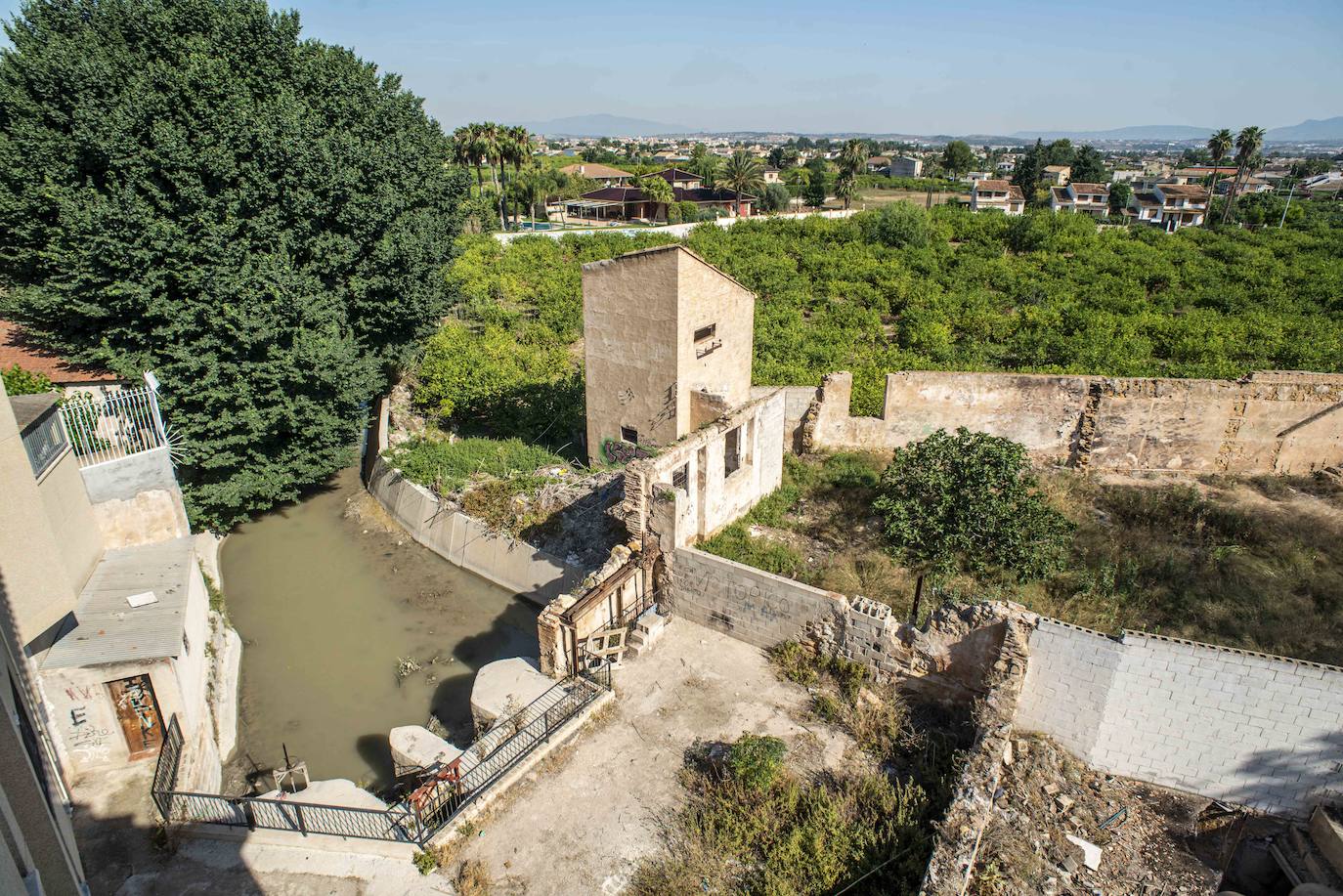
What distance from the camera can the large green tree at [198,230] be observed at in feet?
48.6

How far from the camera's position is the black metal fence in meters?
9.00

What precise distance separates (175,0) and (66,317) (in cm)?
840

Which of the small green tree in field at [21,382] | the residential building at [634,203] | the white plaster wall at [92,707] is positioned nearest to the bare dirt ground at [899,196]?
the residential building at [634,203]

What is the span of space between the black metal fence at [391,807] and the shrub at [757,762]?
253 cm

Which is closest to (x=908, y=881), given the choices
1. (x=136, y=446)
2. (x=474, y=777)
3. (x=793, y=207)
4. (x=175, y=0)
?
(x=474, y=777)

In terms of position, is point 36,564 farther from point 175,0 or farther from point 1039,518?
point 175,0

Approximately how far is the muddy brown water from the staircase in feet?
10.8

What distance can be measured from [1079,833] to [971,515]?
4.44m

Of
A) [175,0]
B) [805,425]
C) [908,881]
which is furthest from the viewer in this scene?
[805,425]

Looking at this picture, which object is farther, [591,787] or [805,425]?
[805,425]

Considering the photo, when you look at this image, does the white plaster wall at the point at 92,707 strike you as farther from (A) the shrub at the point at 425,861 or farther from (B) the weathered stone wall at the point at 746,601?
(B) the weathered stone wall at the point at 746,601

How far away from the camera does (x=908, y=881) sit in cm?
784

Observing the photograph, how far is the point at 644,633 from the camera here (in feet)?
39.0

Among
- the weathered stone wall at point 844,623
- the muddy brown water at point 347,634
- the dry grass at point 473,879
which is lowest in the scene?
the muddy brown water at point 347,634
